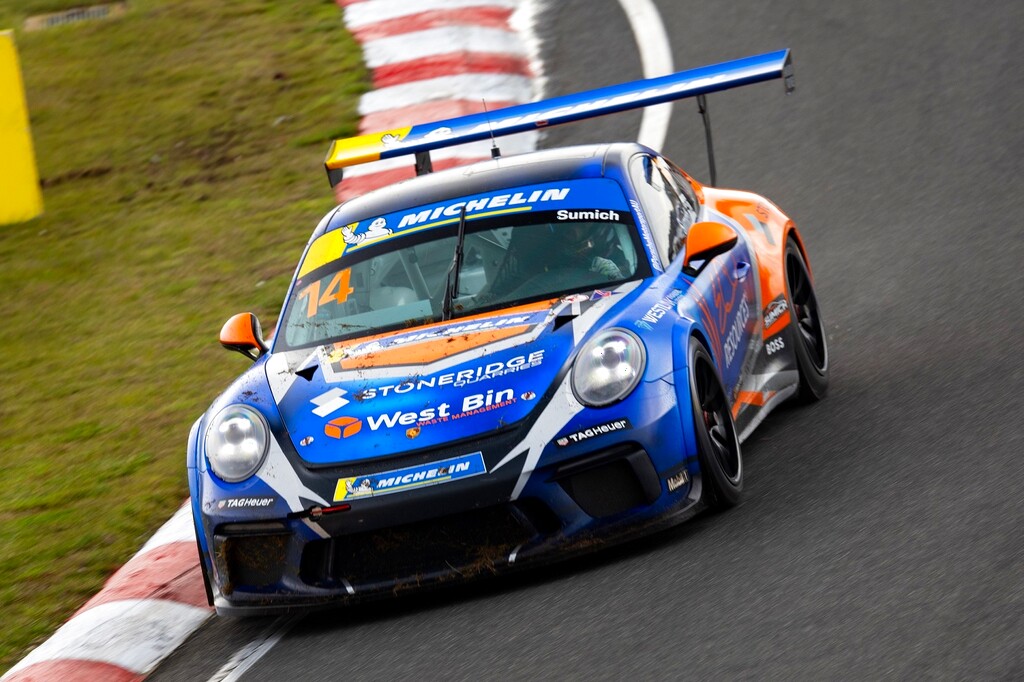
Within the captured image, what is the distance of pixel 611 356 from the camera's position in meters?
5.56

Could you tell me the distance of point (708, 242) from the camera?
6.28 meters

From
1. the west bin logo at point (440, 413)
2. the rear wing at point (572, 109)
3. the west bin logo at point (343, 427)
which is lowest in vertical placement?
the west bin logo at point (343, 427)

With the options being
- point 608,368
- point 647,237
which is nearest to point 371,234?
point 647,237

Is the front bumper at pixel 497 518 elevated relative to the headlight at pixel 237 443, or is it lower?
lower

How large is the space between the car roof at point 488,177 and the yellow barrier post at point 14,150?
5.21m

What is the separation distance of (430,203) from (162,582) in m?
1.80

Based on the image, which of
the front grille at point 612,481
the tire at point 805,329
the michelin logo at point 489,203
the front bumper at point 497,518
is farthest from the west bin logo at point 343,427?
the tire at point 805,329

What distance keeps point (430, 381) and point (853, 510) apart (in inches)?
57.0

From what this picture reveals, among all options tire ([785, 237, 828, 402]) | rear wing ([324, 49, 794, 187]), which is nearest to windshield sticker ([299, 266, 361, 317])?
rear wing ([324, 49, 794, 187])

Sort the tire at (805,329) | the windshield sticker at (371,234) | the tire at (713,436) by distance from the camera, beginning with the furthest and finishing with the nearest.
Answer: the tire at (805,329), the windshield sticker at (371,234), the tire at (713,436)

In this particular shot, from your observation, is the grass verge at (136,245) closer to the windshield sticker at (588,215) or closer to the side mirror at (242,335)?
the side mirror at (242,335)

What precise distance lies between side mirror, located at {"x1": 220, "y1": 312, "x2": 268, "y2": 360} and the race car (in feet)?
0.04

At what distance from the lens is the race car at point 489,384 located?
5355 mm

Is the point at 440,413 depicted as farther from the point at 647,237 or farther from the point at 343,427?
the point at 647,237
